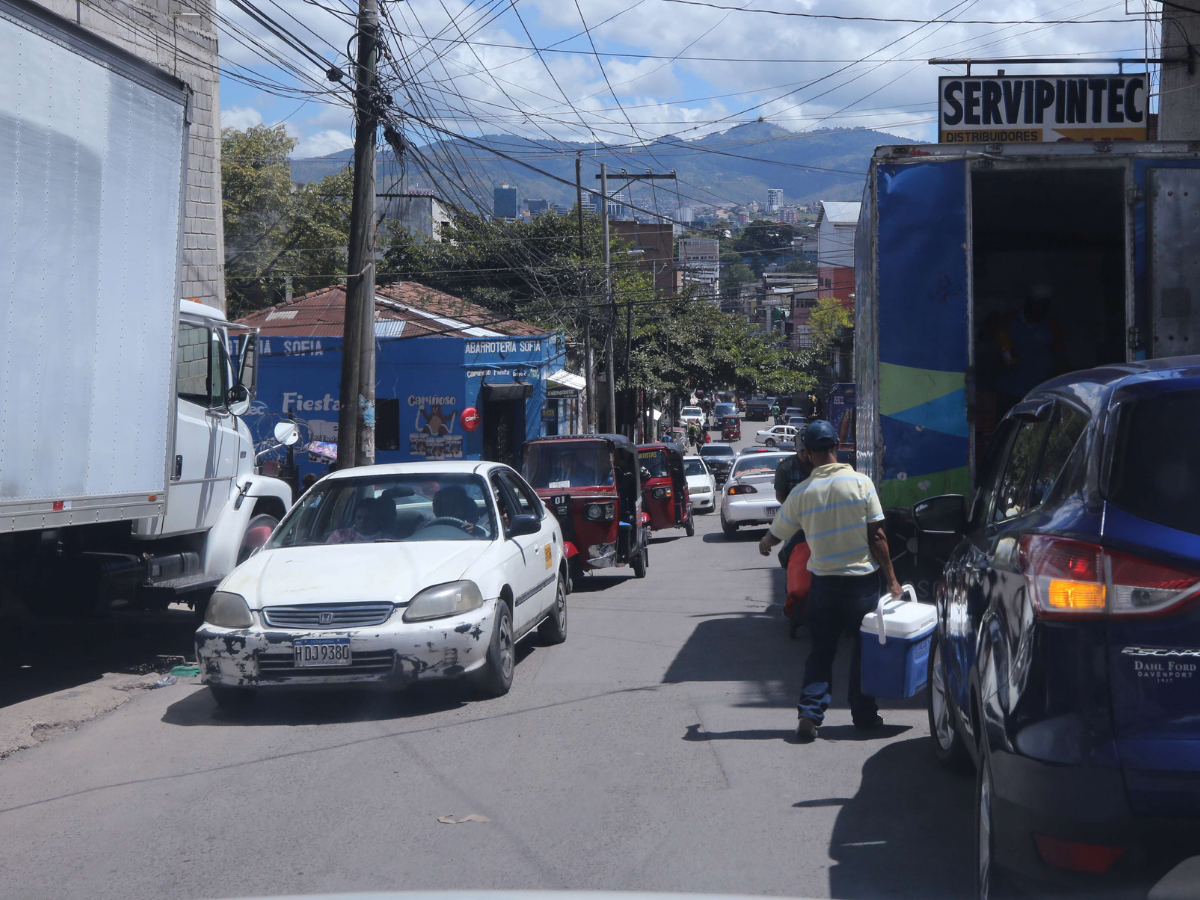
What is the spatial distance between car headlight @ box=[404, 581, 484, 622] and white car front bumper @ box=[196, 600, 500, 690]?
47mm

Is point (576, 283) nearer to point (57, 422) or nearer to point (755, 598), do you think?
point (755, 598)

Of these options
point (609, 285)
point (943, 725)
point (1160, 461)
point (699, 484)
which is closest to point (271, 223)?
point (609, 285)

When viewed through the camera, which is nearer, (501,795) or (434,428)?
(501,795)

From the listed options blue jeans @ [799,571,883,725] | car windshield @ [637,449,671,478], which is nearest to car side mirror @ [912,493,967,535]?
blue jeans @ [799,571,883,725]

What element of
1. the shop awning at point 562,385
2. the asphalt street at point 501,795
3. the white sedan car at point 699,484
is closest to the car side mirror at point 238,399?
the asphalt street at point 501,795

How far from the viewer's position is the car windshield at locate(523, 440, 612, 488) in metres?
15.2

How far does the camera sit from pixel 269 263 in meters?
47.3

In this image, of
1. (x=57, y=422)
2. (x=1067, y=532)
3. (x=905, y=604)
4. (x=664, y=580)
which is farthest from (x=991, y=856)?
(x=664, y=580)

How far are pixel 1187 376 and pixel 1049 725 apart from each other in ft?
3.55

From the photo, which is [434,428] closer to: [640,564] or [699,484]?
[699,484]

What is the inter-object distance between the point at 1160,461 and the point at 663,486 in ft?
58.4

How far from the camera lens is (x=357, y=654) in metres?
7.05

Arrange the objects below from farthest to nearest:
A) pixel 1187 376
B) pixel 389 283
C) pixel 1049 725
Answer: pixel 389 283 < pixel 1187 376 < pixel 1049 725

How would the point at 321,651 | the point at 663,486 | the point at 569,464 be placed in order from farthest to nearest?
the point at 663,486
the point at 569,464
the point at 321,651
